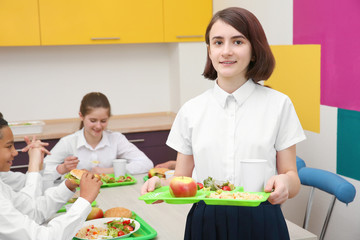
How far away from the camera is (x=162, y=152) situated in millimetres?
3875

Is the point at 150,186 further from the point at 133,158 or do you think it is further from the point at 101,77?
the point at 101,77

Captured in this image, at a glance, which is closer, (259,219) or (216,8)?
(259,219)

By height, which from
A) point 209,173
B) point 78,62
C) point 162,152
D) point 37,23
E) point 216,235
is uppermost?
point 37,23

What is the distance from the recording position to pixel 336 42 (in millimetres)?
2598

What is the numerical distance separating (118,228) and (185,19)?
2.69 m

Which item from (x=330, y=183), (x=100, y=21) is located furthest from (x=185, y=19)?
(x=330, y=183)

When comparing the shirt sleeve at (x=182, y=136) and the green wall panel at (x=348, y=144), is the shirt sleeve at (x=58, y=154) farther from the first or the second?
the green wall panel at (x=348, y=144)

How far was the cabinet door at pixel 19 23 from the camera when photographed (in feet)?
11.9

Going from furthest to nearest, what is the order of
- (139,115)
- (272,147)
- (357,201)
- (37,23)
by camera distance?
(139,115), (37,23), (357,201), (272,147)

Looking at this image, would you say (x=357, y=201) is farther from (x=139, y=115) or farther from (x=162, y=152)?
(x=139, y=115)

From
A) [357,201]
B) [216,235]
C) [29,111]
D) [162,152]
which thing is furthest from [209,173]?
[29,111]

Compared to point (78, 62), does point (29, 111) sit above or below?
below

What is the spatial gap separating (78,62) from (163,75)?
2.54 ft

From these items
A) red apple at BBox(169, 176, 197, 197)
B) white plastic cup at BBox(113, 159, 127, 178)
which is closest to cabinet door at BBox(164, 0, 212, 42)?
white plastic cup at BBox(113, 159, 127, 178)
